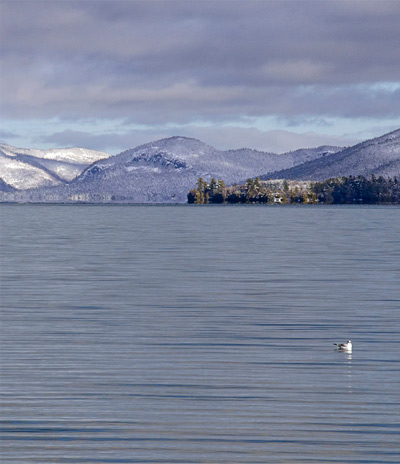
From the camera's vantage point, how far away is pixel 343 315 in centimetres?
4059

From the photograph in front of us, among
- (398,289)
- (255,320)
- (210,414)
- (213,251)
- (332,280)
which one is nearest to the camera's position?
(210,414)

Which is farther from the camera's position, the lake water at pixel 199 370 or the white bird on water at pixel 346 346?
the white bird on water at pixel 346 346

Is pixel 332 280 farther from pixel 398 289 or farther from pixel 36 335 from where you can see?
pixel 36 335

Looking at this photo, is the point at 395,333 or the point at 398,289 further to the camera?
the point at 398,289

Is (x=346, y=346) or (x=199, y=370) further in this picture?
(x=346, y=346)

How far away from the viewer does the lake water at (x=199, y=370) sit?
20.3 meters

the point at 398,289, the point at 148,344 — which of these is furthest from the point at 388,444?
the point at 398,289

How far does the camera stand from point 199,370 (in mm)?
27656

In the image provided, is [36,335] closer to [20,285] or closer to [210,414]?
[210,414]

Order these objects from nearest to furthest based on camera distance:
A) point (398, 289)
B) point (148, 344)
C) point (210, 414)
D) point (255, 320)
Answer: point (210, 414) → point (148, 344) → point (255, 320) → point (398, 289)

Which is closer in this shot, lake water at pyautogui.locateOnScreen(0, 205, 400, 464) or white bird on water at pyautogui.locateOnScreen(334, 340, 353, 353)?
lake water at pyautogui.locateOnScreen(0, 205, 400, 464)

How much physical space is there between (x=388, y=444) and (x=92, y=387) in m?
8.51

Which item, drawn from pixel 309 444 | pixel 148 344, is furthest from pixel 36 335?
pixel 309 444

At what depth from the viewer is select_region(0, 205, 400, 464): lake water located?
798 inches
